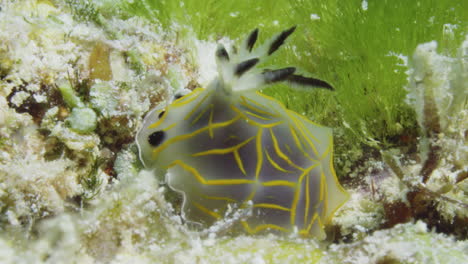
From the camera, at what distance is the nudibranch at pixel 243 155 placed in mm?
2338

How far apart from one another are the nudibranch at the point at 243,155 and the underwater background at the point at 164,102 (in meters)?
0.15

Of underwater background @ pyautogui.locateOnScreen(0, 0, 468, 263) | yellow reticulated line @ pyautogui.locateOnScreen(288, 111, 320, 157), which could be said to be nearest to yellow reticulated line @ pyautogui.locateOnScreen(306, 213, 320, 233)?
underwater background @ pyautogui.locateOnScreen(0, 0, 468, 263)

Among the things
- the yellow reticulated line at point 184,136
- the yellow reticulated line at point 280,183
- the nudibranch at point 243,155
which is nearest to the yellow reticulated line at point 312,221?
the nudibranch at point 243,155

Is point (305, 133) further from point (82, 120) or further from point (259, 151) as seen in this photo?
point (82, 120)

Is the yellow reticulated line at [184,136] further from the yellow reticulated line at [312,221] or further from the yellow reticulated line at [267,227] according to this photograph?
the yellow reticulated line at [312,221]

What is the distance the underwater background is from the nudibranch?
6.0 inches

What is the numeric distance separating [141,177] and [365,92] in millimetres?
2069

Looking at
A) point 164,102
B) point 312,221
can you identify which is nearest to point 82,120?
point 164,102

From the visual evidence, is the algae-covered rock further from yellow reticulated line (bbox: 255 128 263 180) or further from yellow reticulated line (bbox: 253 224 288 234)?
yellow reticulated line (bbox: 253 224 288 234)

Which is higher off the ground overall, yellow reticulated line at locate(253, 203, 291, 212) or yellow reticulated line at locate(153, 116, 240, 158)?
yellow reticulated line at locate(153, 116, 240, 158)

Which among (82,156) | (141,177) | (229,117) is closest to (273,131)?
(229,117)

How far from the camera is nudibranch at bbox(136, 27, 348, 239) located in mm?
2338

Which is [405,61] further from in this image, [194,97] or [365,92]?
[194,97]

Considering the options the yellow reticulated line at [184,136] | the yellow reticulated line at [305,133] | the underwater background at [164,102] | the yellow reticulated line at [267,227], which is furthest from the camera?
the yellow reticulated line at [305,133]
